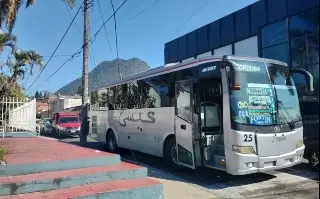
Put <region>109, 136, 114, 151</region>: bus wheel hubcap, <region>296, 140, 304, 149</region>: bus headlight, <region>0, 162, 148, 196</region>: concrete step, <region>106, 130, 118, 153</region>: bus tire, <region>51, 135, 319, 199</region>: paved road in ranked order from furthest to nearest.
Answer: <region>109, 136, 114, 151</region>: bus wheel hubcap < <region>106, 130, 118, 153</region>: bus tire < <region>296, 140, 304, 149</region>: bus headlight < <region>51, 135, 319, 199</region>: paved road < <region>0, 162, 148, 196</region>: concrete step

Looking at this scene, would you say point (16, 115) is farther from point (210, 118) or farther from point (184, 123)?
point (210, 118)

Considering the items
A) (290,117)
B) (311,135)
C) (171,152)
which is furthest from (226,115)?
(311,135)

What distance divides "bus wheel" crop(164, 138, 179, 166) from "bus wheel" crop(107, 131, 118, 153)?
4.39 metres

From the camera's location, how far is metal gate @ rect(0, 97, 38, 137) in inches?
594

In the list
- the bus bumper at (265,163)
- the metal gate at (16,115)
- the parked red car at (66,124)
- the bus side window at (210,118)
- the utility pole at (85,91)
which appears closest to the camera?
the bus bumper at (265,163)

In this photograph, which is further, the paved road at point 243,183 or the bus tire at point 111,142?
the bus tire at point 111,142

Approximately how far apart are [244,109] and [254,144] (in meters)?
0.85

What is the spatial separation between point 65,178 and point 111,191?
923 millimetres

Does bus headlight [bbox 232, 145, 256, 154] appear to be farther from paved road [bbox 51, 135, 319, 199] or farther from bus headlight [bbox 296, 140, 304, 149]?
bus headlight [bbox 296, 140, 304, 149]

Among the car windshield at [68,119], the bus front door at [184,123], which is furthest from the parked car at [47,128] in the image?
the bus front door at [184,123]

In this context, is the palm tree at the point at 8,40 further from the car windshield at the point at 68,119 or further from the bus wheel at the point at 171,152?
the bus wheel at the point at 171,152

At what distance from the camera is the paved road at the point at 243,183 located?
316 inches

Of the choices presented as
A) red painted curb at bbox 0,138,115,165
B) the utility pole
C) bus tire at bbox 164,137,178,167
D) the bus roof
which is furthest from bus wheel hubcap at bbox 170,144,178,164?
the utility pole

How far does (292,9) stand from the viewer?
16.6m
